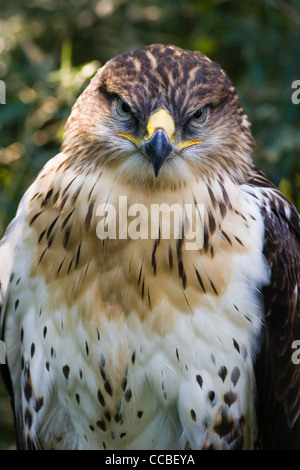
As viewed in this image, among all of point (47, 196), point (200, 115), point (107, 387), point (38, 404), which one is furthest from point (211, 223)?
point (38, 404)

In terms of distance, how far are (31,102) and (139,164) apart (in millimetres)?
2119

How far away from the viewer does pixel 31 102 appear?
19.2ft

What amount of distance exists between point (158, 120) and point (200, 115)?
28 centimetres

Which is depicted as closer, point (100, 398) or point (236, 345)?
point (236, 345)

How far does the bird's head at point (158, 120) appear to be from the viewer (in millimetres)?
3861

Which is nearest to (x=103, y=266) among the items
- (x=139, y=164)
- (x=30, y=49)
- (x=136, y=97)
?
(x=139, y=164)

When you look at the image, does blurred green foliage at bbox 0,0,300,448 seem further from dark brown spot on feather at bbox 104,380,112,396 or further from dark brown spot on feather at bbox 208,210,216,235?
→ dark brown spot on feather at bbox 104,380,112,396

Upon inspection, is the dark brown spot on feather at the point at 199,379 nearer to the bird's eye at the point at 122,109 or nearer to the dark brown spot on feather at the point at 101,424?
the dark brown spot on feather at the point at 101,424

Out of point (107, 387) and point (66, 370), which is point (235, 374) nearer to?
point (107, 387)

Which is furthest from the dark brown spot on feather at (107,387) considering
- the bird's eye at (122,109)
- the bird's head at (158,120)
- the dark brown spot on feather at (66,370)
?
the bird's eye at (122,109)

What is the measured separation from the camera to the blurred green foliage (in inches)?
224

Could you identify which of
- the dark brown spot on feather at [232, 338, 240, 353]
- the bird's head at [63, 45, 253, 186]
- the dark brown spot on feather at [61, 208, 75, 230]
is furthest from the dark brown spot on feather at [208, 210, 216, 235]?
the dark brown spot on feather at [61, 208, 75, 230]

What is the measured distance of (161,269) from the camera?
157 inches

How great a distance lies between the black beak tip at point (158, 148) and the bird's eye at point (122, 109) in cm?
22
